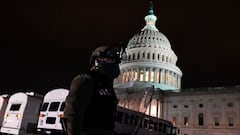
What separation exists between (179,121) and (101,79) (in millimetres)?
60220

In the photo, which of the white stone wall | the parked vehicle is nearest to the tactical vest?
the parked vehicle

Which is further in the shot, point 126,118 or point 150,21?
point 150,21

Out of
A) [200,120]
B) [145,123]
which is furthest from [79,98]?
[200,120]

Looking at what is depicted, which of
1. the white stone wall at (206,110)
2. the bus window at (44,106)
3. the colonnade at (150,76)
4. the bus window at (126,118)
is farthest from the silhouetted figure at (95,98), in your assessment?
the colonnade at (150,76)

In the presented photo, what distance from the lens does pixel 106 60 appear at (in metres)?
3.21

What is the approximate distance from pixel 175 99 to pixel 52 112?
47.5m

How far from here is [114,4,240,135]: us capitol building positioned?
54.8m

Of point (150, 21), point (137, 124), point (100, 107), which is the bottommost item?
point (100, 107)

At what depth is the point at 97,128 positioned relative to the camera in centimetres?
283

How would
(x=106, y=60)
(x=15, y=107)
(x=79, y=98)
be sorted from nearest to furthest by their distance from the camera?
(x=79, y=98) → (x=106, y=60) → (x=15, y=107)

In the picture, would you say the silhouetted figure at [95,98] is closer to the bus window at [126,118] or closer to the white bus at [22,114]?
the white bus at [22,114]

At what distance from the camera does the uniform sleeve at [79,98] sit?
8.42ft

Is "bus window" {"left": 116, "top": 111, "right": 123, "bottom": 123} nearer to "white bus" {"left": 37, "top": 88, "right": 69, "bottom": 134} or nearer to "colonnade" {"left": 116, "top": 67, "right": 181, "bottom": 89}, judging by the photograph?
"white bus" {"left": 37, "top": 88, "right": 69, "bottom": 134}

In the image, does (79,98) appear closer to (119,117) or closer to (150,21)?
(119,117)
